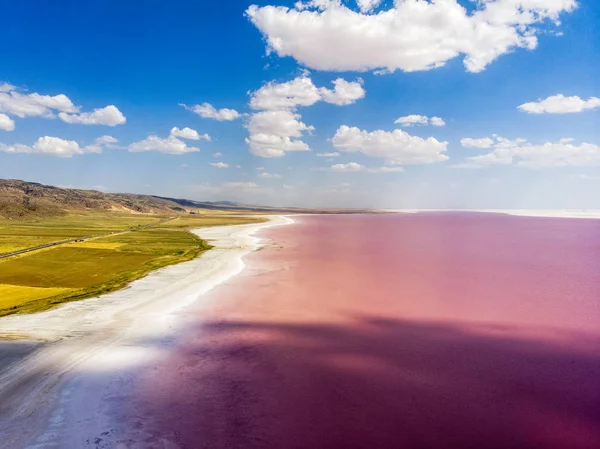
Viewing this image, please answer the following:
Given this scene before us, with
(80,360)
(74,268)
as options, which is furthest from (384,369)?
(74,268)

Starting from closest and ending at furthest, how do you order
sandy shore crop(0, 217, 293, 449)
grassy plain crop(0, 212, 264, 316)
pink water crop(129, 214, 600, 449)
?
sandy shore crop(0, 217, 293, 449) < pink water crop(129, 214, 600, 449) < grassy plain crop(0, 212, 264, 316)

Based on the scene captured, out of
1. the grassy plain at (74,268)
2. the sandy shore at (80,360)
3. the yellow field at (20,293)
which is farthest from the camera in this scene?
the grassy plain at (74,268)

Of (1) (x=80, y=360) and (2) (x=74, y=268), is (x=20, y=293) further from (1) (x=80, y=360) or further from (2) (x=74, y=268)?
(1) (x=80, y=360)

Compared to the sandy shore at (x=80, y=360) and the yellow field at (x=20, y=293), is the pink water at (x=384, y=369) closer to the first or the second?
the sandy shore at (x=80, y=360)

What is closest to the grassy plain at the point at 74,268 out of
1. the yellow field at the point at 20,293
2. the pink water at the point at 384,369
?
the yellow field at the point at 20,293

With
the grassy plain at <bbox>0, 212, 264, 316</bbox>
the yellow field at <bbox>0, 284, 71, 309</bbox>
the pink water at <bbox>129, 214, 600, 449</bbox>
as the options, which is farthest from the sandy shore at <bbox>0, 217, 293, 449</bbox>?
the yellow field at <bbox>0, 284, 71, 309</bbox>

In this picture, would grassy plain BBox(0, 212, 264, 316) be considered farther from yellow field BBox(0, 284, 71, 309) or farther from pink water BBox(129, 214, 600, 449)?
pink water BBox(129, 214, 600, 449)
